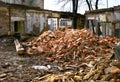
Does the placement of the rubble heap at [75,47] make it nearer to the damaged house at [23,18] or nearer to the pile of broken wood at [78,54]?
the pile of broken wood at [78,54]

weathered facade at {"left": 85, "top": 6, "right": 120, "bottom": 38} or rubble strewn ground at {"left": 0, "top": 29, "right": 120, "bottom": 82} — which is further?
weathered facade at {"left": 85, "top": 6, "right": 120, "bottom": 38}

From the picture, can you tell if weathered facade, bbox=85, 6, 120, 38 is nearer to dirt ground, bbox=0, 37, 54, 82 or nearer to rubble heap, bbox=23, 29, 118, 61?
rubble heap, bbox=23, 29, 118, 61

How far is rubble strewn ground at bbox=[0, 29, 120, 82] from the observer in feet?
27.0

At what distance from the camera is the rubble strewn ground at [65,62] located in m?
8.23

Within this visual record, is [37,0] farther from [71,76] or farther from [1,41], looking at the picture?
[71,76]

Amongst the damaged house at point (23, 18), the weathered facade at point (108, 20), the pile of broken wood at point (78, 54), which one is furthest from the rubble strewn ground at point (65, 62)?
the damaged house at point (23, 18)

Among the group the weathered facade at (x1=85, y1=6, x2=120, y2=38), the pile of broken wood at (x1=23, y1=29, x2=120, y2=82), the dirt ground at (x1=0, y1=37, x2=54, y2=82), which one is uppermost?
the weathered facade at (x1=85, y1=6, x2=120, y2=38)

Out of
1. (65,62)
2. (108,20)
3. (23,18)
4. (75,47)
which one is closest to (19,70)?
(65,62)

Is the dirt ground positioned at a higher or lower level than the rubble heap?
lower

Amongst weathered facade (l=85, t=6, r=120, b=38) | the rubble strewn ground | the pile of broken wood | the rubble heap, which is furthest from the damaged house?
the rubble heap

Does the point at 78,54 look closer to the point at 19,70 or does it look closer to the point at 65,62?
the point at 65,62

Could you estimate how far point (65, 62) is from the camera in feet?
41.3

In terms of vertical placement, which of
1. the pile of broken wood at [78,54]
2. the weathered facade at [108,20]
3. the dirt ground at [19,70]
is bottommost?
the dirt ground at [19,70]

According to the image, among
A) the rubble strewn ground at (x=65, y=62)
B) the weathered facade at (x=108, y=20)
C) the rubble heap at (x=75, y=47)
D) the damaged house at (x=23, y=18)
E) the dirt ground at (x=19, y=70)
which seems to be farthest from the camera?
the damaged house at (x=23, y=18)
